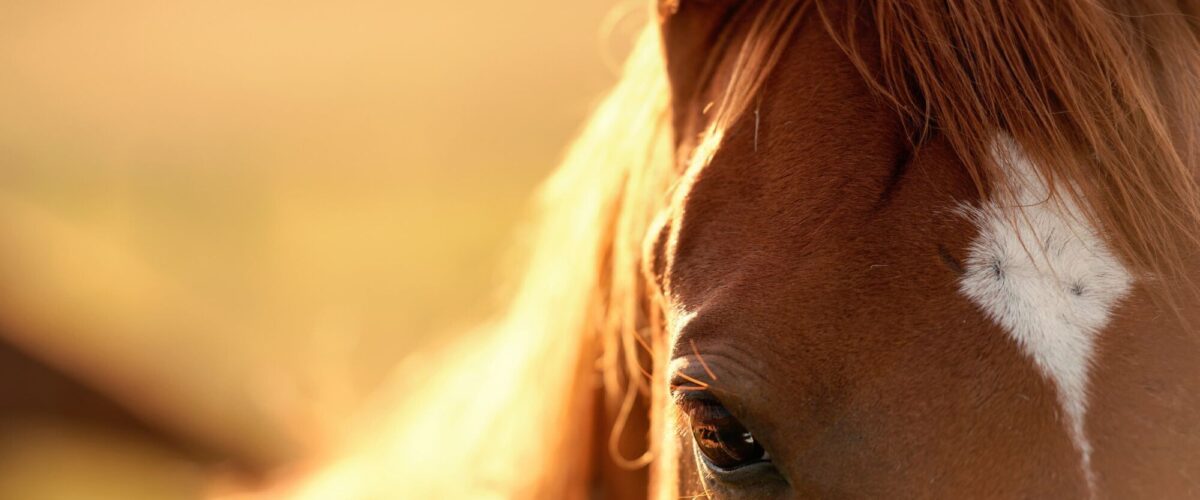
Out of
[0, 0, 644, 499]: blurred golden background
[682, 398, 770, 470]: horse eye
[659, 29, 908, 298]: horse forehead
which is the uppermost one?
[0, 0, 644, 499]: blurred golden background

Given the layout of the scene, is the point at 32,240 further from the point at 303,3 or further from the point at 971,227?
the point at 303,3

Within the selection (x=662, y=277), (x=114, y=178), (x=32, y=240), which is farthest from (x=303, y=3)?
(x=662, y=277)

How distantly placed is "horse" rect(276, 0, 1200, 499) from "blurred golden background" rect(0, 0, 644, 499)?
1.82 metres

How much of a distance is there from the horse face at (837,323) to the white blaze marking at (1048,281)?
0.04 feet

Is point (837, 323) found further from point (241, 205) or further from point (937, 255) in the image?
point (241, 205)

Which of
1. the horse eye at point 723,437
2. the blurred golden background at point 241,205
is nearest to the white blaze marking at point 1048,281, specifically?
the horse eye at point 723,437

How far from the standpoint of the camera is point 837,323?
865mm

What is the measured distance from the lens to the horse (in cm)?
79

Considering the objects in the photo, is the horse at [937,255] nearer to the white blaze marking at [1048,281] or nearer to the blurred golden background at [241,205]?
the white blaze marking at [1048,281]

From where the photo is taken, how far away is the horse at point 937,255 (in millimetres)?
787

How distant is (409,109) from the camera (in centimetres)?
817

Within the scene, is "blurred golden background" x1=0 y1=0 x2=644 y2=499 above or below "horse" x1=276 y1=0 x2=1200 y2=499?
A: above

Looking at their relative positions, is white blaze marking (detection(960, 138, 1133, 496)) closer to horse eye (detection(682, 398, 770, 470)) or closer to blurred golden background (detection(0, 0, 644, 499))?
horse eye (detection(682, 398, 770, 470))

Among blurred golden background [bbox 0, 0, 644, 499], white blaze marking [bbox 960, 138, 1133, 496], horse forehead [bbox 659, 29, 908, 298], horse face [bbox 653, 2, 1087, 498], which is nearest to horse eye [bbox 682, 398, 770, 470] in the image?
horse face [bbox 653, 2, 1087, 498]
